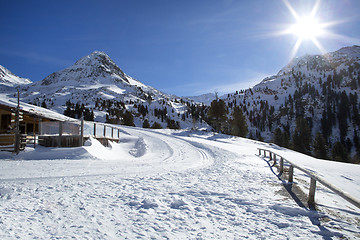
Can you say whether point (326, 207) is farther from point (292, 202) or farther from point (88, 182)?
point (88, 182)

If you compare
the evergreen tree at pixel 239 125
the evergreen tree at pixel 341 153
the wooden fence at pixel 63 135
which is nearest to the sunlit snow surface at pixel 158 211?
the wooden fence at pixel 63 135

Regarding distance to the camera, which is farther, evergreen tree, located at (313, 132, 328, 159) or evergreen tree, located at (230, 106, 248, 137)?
evergreen tree, located at (230, 106, 248, 137)

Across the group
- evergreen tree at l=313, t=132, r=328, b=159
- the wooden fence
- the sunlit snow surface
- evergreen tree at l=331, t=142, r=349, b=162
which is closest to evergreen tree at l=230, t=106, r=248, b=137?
evergreen tree at l=313, t=132, r=328, b=159

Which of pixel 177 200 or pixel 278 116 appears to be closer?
pixel 177 200

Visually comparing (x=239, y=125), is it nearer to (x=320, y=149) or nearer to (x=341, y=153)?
(x=320, y=149)

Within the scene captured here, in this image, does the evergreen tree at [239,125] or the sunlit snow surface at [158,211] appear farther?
the evergreen tree at [239,125]

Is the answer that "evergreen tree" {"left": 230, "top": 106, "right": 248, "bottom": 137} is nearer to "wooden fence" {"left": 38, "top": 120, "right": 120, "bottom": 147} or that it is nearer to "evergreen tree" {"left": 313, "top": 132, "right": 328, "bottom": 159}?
"evergreen tree" {"left": 313, "top": 132, "right": 328, "bottom": 159}

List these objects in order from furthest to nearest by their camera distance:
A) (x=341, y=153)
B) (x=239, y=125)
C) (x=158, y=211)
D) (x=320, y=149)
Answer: (x=239, y=125) → (x=341, y=153) → (x=320, y=149) → (x=158, y=211)

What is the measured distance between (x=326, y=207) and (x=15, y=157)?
55.0 feet

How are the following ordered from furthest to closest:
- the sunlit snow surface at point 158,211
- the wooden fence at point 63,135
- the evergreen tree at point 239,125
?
1. the evergreen tree at point 239,125
2. the wooden fence at point 63,135
3. the sunlit snow surface at point 158,211

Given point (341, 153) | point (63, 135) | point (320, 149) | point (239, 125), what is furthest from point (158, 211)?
point (341, 153)

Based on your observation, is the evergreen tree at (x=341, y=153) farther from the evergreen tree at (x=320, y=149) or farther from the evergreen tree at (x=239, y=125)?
the evergreen tree at (x=239, y=125)

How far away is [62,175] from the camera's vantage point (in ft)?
24.3

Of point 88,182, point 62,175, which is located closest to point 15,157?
point 62,175
